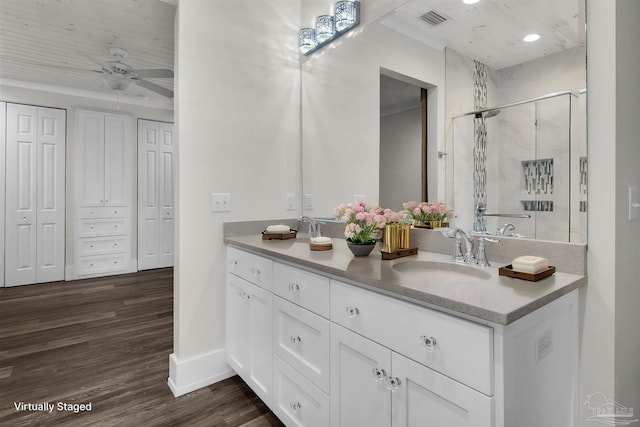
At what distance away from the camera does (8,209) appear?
4.24 meters

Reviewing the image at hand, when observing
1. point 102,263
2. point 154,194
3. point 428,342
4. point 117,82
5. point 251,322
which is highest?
point 117,82

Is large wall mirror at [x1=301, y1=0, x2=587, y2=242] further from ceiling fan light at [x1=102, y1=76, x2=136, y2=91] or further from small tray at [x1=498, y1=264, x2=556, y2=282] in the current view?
ceiling fan light at [x1=102, y1=76, x2=136, y2=91]

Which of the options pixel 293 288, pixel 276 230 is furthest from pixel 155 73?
pixel 293 288

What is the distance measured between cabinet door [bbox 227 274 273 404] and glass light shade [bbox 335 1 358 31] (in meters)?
1.66

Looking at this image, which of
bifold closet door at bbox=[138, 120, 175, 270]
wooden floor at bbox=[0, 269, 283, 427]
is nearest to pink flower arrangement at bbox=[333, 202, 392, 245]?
wooden floor at bbox=[0, 269, 283, 427]

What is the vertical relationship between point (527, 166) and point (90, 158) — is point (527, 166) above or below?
below

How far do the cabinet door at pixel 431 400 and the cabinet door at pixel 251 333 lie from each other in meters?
0.79

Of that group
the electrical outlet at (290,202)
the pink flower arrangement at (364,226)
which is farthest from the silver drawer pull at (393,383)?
the electrical outlet at (290,202)

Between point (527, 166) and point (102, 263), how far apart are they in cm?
540

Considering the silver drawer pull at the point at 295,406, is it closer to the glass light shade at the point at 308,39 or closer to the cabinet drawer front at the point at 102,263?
the glass light shade at the point at 308,39

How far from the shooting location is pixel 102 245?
4.85 m

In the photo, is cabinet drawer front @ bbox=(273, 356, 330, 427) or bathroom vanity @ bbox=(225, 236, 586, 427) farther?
cabinet drawer front @ bbox=(273, 356, 330, 427)

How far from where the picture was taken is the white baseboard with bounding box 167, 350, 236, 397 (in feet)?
6.46

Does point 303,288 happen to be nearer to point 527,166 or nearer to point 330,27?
point 527,166
